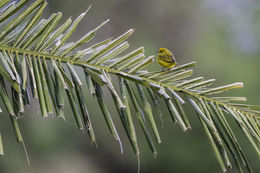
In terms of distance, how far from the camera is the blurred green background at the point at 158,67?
664cm

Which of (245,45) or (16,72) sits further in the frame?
(245,45)

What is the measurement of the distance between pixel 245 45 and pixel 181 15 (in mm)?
1978

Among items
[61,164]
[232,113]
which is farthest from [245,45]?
[232,113]

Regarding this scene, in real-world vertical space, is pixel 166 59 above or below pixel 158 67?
below

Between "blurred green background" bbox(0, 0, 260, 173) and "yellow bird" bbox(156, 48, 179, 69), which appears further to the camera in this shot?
"blurred green background" bbox(0, 0, 260, 173)

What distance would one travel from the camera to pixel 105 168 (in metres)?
7.97

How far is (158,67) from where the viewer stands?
19.0 ft

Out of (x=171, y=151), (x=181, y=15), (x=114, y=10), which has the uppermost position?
(x=114, y=10)

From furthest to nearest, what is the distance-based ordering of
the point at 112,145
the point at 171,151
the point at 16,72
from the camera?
1. the point at 112,145
2. the point at 171,151
3. the point at 16,72

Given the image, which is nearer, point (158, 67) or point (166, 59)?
point (166, 59)

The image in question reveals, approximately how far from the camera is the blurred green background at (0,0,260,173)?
6645 millimetres

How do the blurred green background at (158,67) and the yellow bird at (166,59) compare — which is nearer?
the yellow bird at (166,59)

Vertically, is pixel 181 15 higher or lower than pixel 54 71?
higher

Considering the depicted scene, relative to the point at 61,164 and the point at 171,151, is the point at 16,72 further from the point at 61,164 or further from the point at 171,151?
the point at 61,164
